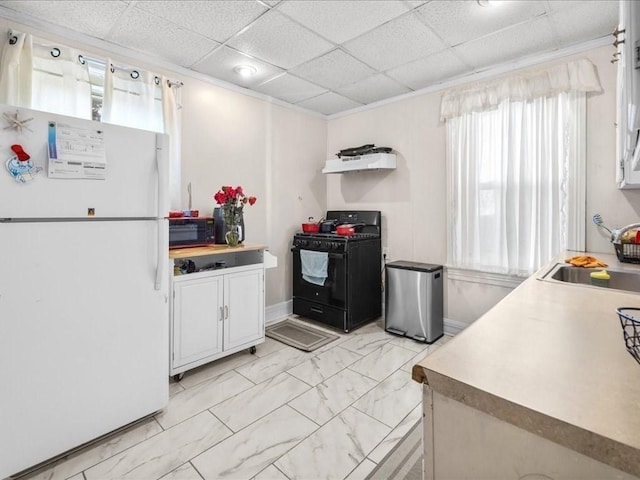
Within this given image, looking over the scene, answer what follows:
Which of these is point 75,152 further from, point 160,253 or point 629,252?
point 629,252

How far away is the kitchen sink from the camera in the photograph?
1682mm

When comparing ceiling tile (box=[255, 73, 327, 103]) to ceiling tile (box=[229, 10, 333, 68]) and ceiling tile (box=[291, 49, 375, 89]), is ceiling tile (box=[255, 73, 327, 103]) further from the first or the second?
ceiling tile (box=[229, 10, 333, 68])

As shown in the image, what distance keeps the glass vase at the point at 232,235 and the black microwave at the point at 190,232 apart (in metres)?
0.15

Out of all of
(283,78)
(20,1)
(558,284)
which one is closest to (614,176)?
(558,284)

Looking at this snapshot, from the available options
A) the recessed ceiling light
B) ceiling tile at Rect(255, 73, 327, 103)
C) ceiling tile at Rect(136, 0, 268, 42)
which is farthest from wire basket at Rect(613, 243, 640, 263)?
the recessed ceiling light

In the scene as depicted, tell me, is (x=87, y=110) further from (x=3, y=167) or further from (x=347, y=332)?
(x=347, y=332)

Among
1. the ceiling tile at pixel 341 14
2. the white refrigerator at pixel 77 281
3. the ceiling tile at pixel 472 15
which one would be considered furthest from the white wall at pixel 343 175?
the ceiling tile at pixel 341 14

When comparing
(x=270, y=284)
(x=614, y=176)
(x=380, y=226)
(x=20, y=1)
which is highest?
(x=20, y=1)

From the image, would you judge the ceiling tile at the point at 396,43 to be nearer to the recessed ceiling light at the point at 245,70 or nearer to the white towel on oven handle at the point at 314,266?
the recessed ceiling light at the point at 245,70

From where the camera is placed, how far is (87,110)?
2.36 metres

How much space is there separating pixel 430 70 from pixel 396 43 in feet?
2.09

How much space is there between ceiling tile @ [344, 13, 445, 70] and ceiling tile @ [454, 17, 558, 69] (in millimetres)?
281

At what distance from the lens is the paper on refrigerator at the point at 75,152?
5.09ft

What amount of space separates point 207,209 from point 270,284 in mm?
1171
